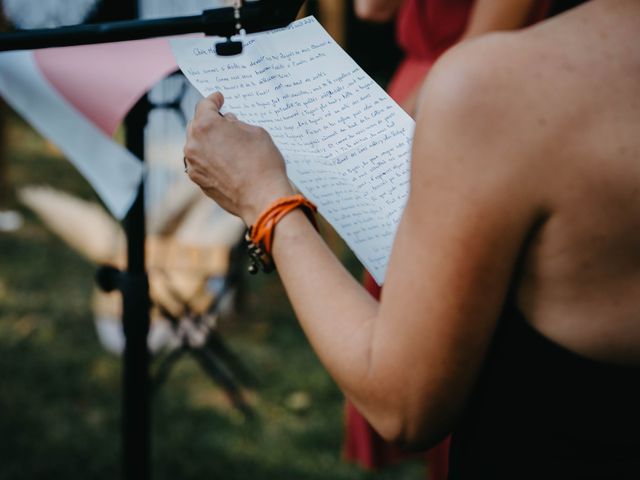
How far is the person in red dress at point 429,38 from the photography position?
1.42m

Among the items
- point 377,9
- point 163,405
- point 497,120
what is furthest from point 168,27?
point 163,405

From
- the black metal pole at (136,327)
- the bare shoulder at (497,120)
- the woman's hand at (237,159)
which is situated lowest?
the black metal pole at (136,327)

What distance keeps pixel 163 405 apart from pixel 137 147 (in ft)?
5.41

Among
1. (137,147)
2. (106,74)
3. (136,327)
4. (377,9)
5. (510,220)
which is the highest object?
(510,220)

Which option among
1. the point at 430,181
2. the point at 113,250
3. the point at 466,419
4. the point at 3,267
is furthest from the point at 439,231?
the point at 3,267

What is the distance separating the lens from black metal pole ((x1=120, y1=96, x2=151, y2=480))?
52.2 inches

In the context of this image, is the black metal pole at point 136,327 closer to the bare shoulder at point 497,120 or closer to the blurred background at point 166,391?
the blurred background at point 166,391

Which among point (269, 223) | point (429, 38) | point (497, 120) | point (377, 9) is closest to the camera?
point (497, 120)

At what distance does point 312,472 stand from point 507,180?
1.93m

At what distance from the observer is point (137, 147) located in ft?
4.37

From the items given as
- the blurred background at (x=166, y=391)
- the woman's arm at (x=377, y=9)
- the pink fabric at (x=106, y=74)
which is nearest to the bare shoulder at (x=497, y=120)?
the pink fabric at (x=106, y=74)

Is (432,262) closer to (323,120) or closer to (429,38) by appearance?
(323,120)

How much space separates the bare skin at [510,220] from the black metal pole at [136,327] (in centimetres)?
63

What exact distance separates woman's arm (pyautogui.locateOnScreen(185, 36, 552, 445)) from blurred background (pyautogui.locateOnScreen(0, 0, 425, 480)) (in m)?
0.79
